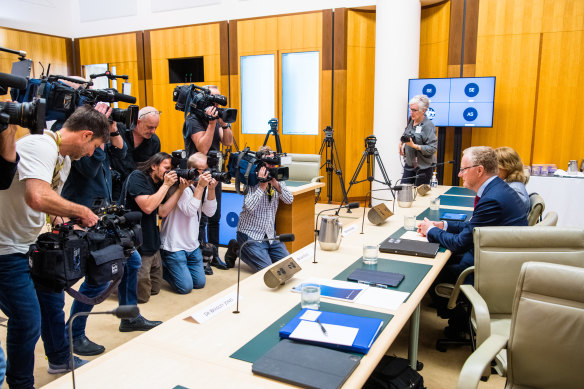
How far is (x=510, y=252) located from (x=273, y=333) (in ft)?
4.12

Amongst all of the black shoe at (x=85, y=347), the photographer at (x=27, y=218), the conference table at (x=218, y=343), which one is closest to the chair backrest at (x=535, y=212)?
the conference table at (x=218, y=343)

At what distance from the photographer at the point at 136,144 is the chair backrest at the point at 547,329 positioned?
2881 millimetres

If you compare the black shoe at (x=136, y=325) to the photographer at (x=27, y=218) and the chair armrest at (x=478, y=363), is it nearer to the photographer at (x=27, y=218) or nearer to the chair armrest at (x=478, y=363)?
the photographer at (x=27, y=218)

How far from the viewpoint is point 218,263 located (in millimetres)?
4312

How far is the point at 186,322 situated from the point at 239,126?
6471 mm

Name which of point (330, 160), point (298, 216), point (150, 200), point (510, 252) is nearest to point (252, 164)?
point (150, 200)

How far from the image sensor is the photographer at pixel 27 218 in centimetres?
195

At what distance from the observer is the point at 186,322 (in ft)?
5.51

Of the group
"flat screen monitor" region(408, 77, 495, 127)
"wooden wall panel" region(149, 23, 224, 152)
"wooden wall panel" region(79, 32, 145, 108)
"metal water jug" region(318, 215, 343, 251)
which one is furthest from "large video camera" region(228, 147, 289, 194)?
"wooden wall panel" region(79, 32, 145, 108)

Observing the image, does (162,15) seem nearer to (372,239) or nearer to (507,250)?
(372,239)

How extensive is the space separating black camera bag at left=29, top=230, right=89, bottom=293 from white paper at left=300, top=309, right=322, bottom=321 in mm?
1041

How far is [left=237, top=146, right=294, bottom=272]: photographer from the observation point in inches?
146

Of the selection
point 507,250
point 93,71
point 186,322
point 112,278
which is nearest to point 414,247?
point 507,250

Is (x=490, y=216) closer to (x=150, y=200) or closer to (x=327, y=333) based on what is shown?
(x=327, y=333)
